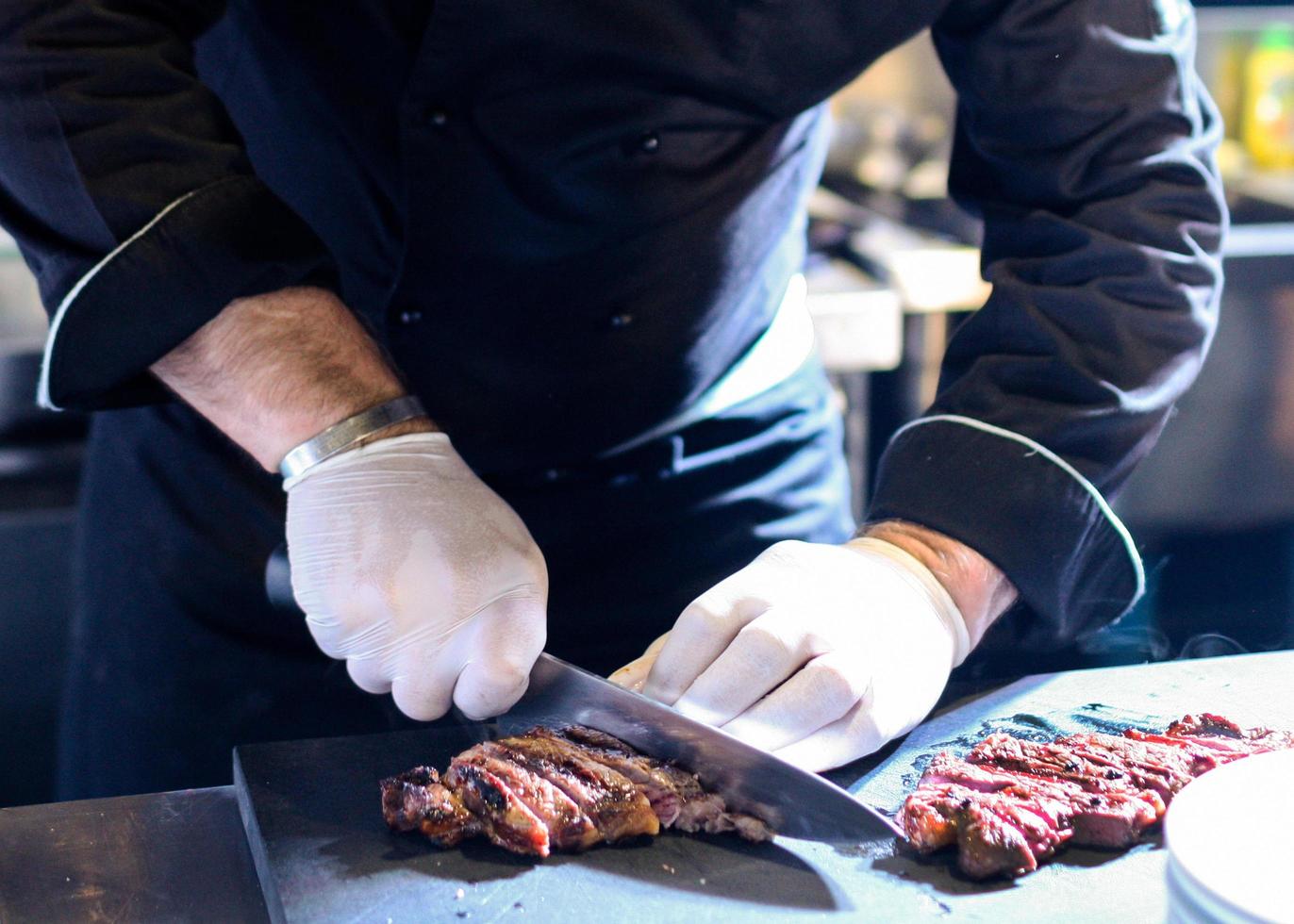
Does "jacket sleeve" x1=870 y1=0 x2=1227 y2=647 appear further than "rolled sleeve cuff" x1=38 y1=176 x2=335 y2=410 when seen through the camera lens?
Yes

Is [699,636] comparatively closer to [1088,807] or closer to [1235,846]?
[1088,807]

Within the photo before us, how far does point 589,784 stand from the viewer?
1.27 metres

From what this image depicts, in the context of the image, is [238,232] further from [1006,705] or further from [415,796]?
[1006,705]

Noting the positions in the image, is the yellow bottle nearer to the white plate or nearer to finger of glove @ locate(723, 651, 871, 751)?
finger of glove @ locate(723, 651, 871, 751)

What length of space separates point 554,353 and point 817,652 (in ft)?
2.18

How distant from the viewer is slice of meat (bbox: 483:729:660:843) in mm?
1242

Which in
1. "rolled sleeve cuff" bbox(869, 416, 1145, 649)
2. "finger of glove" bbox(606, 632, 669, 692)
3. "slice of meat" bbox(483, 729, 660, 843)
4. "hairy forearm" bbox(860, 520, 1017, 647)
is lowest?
"finger of glove" bbox(606, 632, 669, 692)

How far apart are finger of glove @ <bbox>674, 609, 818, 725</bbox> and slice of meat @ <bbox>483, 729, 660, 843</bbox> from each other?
13cm

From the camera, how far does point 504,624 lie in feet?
4.70

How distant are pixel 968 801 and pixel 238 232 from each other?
93cm

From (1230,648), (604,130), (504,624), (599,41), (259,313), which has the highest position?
(599,41)

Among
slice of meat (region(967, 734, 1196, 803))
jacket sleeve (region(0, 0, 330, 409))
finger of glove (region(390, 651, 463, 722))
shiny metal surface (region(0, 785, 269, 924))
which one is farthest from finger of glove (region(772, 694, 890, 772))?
jacket sleeve (region(0, 0, 330, 409))

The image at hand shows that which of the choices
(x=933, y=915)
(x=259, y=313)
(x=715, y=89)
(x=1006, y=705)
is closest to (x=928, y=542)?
(x=1006, y=705)

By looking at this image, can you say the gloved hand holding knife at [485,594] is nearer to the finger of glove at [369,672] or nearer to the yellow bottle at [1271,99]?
the finger of glove at [369,672]
